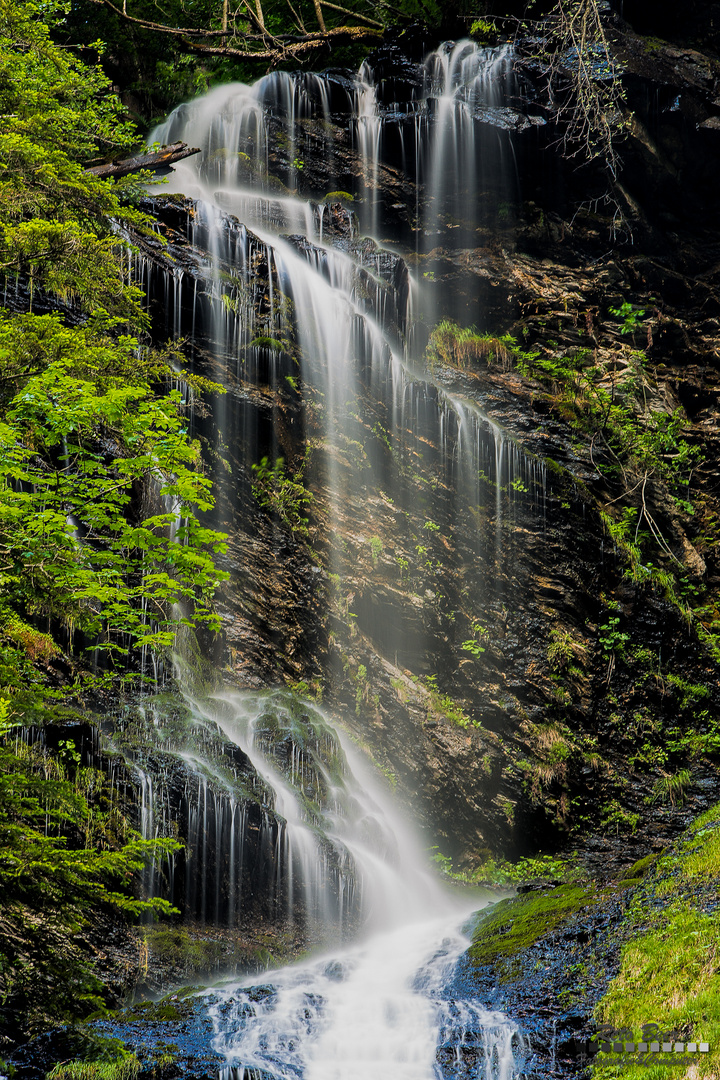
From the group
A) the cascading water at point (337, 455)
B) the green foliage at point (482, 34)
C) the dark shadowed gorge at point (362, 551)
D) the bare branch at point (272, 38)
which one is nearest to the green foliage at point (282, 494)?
the dark shadowed gorge at point (362, 551)

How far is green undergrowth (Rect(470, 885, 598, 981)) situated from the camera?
23.2 feet

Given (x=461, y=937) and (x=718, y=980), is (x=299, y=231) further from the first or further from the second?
(x=718, y=980)

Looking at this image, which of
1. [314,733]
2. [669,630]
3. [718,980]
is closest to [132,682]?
[314,733]

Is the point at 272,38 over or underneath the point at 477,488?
over

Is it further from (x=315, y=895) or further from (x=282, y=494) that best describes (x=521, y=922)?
(x=282, y=494)

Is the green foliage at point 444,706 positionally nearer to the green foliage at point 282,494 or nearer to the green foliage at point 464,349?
the green foliage at point 282,494

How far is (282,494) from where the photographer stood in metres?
12.2

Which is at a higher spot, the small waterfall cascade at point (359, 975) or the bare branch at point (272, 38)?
the bare branch at point (272, 38)

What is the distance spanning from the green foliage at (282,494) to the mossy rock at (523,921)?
20.5 ft

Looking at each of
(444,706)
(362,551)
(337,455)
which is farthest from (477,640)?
(337,455)

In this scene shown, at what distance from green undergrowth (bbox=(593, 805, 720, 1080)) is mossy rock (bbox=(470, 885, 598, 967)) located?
718 mm

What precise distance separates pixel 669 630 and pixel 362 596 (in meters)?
5.61

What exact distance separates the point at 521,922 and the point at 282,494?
23.2 feet

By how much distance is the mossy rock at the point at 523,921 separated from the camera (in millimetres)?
7148
